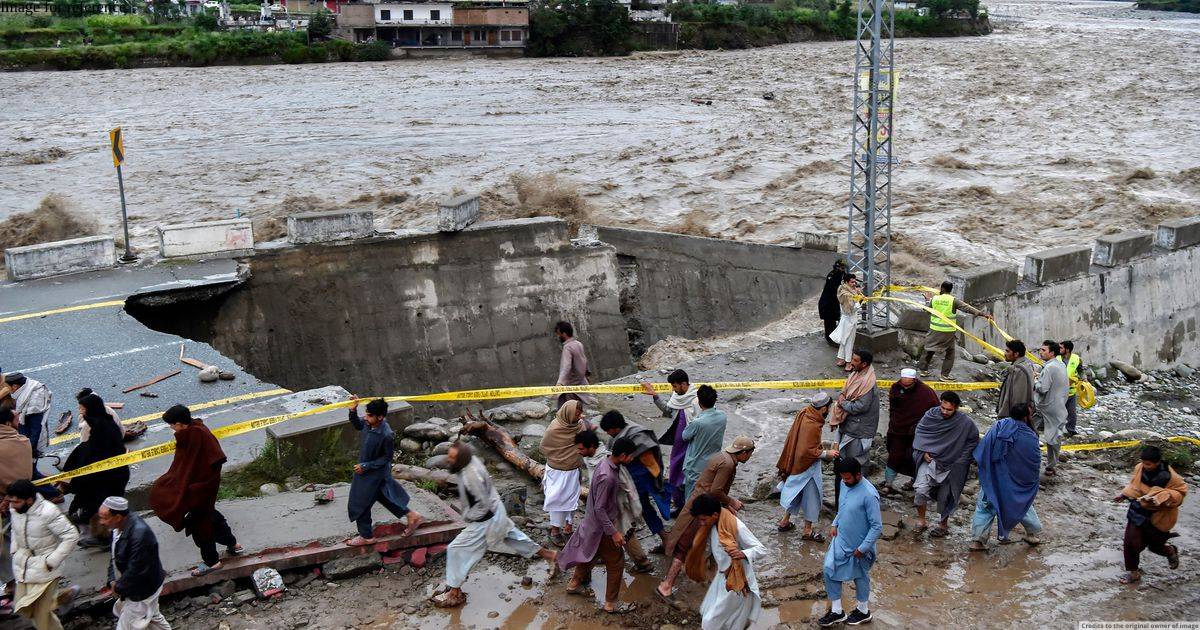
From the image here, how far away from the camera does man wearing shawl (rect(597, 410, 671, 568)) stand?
7.13 metres

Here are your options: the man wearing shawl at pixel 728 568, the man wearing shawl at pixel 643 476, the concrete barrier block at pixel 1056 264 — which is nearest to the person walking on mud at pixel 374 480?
the man wearing shawl at pixel 643 476

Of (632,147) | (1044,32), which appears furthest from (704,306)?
(1044,32)

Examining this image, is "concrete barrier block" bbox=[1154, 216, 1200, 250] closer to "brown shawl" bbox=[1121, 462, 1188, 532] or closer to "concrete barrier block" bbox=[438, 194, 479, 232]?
"brown shawl" bbox=[1121, 462, 1188, 532]

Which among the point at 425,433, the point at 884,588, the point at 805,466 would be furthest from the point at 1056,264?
the point at 425,433

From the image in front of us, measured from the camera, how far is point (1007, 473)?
313 inches

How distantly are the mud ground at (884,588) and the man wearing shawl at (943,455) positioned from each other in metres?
0.31

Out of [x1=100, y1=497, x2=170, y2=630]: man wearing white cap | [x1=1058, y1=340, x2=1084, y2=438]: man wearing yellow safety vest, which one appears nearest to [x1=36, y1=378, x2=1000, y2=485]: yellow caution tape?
[x1=1058, y1=340, x2=1084, y2=438]: man wearing yellow safety vest

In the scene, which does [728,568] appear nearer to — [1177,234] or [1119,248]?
[1119,248]

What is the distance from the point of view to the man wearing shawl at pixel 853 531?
6621mm

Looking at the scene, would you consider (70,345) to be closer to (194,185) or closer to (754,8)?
(194,185)

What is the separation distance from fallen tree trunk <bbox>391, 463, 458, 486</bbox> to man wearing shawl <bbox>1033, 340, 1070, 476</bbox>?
223 inches

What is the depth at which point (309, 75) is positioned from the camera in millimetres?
50875

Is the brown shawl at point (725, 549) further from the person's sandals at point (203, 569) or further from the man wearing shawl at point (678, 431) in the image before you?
the person's sandals at point (203, 569)

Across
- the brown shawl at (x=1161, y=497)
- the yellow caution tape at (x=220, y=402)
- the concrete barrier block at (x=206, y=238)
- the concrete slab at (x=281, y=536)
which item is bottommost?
the concrete slab at (x=281, y=536)
